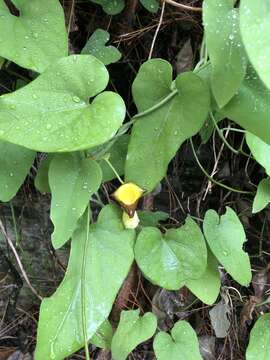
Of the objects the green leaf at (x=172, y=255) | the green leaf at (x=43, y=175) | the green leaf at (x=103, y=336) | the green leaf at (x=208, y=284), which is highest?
the green leaf at (x=43, y=175)

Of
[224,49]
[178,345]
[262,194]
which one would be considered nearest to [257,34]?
[224,49]

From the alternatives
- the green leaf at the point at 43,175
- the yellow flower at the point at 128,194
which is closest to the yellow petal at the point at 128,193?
the yellow flower at the point at 128,194

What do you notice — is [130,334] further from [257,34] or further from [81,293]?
[257,34]

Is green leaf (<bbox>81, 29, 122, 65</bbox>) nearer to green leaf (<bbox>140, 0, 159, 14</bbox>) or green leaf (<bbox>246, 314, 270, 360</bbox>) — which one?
green leaf (<bbox>140, 0, 159, 14</bbox>)

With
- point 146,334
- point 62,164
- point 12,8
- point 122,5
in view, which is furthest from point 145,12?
point 146,334

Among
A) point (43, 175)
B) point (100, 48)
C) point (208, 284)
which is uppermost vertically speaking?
point (100, 48)

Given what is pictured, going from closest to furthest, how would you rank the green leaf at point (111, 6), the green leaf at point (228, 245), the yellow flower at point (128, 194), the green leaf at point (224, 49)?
the green leaf at point (224, 49)
the yellow flower at point (128, 194)
the green leaf at point (228, 245)
the green leaf at point (111, 6)

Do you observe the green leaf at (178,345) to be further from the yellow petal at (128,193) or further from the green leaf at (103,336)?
the yellow petal at (128,193)

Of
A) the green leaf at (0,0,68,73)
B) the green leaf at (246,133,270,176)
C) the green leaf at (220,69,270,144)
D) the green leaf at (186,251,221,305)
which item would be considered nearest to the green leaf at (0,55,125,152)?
the green leaf at (0,0,68,73)
